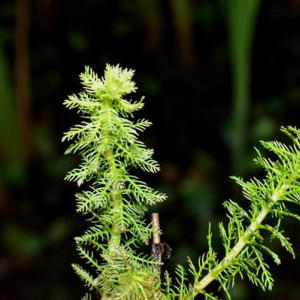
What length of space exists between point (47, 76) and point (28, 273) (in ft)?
4.10

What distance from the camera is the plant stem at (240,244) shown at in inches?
12.1

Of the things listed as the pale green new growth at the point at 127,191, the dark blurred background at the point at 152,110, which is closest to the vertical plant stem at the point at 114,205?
the pale green new growth at the point at 127,191

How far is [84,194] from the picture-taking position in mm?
319

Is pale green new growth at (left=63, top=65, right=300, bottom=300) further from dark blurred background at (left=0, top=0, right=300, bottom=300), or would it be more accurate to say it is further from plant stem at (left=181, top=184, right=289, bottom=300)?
dark blurred background at (left=0, top=0, right=300, bottom=300)

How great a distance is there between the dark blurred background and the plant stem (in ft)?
6.57

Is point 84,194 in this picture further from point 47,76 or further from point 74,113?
point 47,76

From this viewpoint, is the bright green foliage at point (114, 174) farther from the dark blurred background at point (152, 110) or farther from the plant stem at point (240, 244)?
the dark blurred background at point (152, 110)

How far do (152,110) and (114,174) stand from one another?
9.71ft

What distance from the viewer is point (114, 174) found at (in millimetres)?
314

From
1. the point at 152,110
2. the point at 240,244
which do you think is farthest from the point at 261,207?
the point at 152,110

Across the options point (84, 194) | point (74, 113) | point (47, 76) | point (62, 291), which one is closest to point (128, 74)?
point (84, 194)

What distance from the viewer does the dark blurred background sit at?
2775 mm

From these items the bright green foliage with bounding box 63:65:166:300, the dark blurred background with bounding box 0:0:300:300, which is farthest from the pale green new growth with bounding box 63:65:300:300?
the dark blurred background with bounding box 0:0:300:300

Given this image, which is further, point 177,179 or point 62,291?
point 177,179
